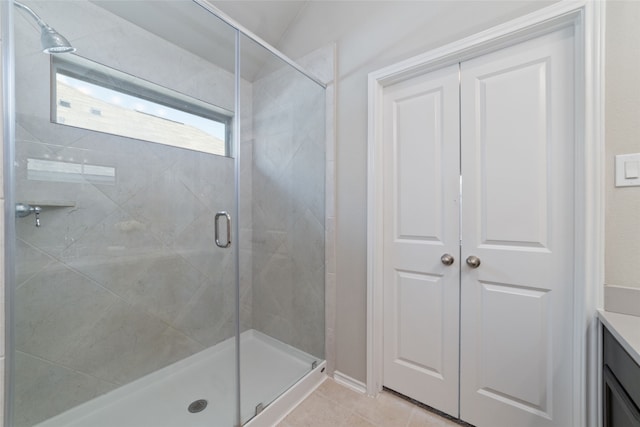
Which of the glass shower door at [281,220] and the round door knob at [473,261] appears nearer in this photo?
the round door knob at [473,261]

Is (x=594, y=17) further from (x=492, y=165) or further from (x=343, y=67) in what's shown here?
(x=343, y=67)

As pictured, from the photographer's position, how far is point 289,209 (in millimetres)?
1953

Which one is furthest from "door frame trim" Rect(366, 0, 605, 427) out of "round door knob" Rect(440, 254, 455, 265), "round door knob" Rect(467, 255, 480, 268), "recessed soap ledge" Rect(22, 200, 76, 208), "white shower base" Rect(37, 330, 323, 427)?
"recessed soap ledge" Rect(22, 200, 76, 208)

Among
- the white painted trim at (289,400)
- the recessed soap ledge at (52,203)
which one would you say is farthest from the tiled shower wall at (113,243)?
the white painted trim at (289,400)

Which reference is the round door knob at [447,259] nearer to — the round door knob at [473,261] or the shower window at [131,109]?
the round door knob at [473,261]

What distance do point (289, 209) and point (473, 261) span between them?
124 cm

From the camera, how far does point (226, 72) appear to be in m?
1.72

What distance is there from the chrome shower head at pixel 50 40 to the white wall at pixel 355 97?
1410 millimetres

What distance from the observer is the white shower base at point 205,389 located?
141 centimetres

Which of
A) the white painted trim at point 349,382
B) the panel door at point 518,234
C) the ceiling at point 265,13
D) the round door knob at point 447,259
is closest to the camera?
the panel door at point 518,234

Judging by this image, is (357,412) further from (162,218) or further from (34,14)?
(34,14)

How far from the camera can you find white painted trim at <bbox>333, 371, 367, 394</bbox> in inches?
64.6

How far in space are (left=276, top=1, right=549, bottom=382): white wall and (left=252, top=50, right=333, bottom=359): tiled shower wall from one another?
0.50ft

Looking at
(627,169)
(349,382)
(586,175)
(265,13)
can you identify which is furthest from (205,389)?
(265,13)
